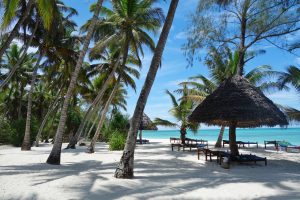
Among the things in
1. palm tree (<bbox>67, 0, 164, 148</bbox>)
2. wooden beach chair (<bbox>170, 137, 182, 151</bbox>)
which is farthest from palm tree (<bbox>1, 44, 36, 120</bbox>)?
wooden beach chair (<bbox>170, 137, 182, 151</bbox>)

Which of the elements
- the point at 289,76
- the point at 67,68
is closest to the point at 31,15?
the point at 67,68

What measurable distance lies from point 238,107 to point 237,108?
66mm

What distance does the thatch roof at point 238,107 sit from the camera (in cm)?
1340

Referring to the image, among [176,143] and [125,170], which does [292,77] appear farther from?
[176,143]

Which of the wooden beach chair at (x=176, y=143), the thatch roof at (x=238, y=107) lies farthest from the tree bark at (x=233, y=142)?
the wooden beach chair at (x=176, y=143)

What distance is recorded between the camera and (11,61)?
30203 mm

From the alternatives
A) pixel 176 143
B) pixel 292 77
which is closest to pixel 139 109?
pixel 292 77

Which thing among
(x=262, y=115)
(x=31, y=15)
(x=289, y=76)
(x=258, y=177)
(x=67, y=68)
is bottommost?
(x=258, y=177)

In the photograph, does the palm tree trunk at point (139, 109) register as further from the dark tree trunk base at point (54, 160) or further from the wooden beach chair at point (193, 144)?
the wooden beach chair at point (193, 144)

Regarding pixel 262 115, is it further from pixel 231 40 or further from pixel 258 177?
pixel 231 40

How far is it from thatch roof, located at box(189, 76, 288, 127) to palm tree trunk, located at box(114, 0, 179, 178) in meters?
4.97

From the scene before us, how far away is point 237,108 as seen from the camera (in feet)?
44.3

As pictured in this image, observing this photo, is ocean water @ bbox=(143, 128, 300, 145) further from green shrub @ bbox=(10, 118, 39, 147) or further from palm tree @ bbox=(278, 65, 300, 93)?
palm tree @ bbox=(278, 65, 300, 93)

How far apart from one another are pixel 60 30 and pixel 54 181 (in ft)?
39.1
